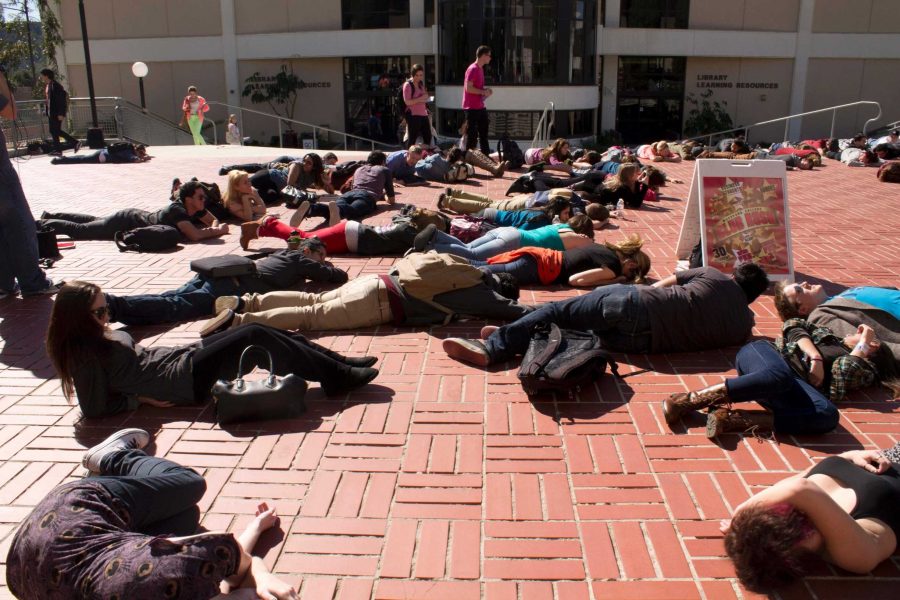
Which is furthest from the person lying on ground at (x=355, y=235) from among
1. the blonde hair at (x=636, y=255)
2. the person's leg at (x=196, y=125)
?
the person's leg at (x=196, y=125)

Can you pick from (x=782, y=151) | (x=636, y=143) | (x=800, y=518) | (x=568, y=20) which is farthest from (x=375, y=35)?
(x=800, y=518)

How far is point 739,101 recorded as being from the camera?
91.6ft

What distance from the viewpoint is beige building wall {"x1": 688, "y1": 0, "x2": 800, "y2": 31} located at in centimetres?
2675

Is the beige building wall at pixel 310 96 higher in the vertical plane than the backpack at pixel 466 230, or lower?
higher

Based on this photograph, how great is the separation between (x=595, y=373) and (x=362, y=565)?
1993 millimetres

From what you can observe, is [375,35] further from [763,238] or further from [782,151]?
[763,238]

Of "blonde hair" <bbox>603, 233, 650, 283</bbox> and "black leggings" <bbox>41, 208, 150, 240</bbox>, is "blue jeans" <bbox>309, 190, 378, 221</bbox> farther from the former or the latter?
"blonde hair" <bbox>603, 233, 650, 283</bbox>

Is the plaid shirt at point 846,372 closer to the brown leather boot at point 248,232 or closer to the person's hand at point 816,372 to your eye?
the person's hand at point 816,372

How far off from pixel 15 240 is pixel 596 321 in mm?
4579

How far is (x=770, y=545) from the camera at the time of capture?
2623mm

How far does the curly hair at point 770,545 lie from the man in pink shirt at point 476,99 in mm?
11553

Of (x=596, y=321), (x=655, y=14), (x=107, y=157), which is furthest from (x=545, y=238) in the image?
(x=655, y=14)

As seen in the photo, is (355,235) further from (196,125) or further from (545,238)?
(196,125)

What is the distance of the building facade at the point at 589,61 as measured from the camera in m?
26.6
